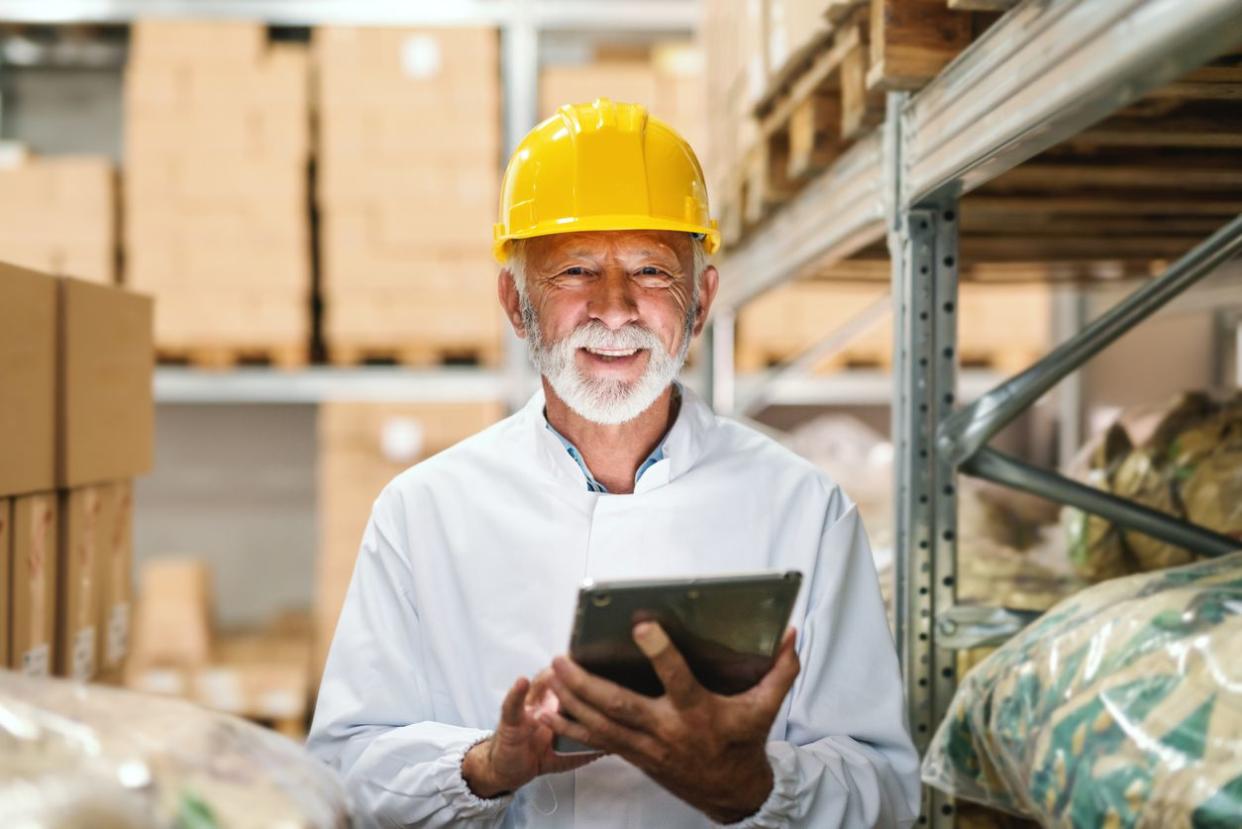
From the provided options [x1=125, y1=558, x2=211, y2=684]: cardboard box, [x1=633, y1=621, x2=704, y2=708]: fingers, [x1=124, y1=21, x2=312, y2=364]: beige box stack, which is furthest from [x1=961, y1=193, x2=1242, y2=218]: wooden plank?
[x1=125, y1=558, x2=211, y2=684]: cardboard box

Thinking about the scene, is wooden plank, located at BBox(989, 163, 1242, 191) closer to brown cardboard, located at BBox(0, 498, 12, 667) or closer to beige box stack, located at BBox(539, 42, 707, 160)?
brown cardboard, located at BBox(0, 498, 12, 667)

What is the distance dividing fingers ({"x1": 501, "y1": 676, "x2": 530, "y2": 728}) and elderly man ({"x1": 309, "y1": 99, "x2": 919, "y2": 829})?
0.15m

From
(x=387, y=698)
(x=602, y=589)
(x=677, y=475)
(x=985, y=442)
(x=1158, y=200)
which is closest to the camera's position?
(x=602, y=589)

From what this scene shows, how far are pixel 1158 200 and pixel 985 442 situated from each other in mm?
981

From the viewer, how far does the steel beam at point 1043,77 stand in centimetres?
113

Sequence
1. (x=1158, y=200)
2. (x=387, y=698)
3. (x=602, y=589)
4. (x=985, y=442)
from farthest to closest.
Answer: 1. (x=1158, y=200)
2. (x=985, y=442)
3. (x=387, y=698)
4. (x=602, y=589)

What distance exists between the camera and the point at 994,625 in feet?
6.91

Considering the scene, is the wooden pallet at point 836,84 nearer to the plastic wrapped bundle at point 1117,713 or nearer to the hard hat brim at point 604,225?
the hard hat brim at point 604,225

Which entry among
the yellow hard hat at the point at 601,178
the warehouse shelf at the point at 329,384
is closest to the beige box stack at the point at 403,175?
the warehouse shelf at the point at 329,384

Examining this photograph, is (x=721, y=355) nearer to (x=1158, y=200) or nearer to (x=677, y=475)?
(x=1158, y=200)

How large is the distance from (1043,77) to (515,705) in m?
1.02

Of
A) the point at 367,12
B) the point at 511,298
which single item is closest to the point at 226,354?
the point at 367,12

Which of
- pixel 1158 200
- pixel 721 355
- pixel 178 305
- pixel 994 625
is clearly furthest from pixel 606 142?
pixel 178 305

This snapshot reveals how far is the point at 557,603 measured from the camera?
177cm
